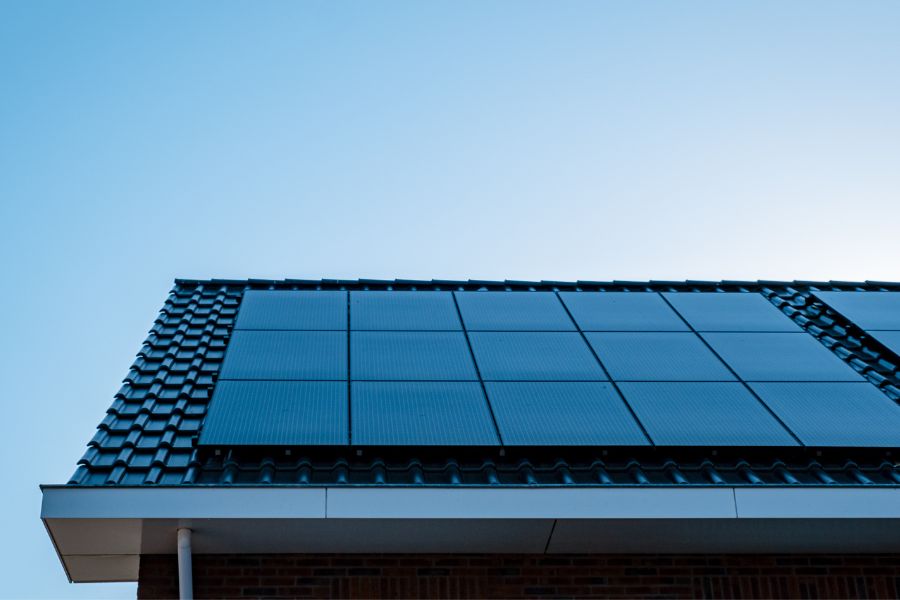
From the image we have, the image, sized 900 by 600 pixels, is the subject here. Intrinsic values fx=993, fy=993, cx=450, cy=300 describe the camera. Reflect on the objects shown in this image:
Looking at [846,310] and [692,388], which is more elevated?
[846,310]

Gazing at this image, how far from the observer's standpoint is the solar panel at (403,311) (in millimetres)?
9635

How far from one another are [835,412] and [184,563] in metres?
5.13

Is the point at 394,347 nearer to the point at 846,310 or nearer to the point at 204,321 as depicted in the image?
the point at 204,321

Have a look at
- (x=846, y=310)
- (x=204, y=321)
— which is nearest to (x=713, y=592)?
Result: (x=846, y=310)

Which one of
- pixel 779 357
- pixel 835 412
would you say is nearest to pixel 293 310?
pixel 779 357

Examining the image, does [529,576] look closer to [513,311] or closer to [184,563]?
[184,563]

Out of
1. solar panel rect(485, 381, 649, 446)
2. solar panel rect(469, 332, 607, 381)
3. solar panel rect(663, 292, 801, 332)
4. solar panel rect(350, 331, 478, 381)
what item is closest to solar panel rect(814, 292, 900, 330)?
solar panel rect(663, 292, 801, 332)

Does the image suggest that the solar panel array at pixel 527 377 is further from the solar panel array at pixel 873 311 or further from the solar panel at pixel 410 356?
the solar panel array at pixel 873 311

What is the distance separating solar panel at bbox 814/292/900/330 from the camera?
34.0ft

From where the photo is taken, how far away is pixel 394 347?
894 cm

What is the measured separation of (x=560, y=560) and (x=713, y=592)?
1060 mm

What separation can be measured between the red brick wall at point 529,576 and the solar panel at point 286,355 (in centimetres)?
188

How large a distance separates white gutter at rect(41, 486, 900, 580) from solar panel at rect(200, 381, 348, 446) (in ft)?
2.65

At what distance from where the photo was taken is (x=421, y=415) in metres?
7.50
